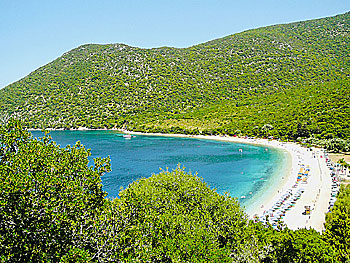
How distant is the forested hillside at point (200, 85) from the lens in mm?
132875

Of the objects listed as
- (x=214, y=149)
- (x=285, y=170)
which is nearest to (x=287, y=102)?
(x=214, y=149)

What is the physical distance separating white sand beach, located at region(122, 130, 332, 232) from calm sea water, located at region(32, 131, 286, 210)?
3020 millimetres

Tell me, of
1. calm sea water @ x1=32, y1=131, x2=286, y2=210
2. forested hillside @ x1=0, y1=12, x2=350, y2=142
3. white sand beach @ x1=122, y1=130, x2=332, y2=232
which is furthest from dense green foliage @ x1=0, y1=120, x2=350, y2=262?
forested hillside @ x1=0, y1=12, x2=350, y2=142

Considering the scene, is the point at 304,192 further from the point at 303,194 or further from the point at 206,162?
the point at 206,162

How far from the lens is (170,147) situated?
318ft

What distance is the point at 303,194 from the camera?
41344mm

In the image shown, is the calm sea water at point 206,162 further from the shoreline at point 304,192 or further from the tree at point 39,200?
the tree at point 39,200

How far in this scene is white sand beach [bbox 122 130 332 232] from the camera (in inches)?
1256

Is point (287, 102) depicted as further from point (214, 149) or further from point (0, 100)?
point (0, 100)

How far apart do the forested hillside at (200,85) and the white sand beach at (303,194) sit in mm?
51503

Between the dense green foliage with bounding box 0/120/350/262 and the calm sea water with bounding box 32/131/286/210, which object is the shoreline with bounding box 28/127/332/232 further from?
the dense green foliage with bounding box 0/120/350/262

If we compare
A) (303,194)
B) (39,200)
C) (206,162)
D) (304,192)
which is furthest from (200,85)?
(39,200)

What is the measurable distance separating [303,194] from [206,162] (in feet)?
109

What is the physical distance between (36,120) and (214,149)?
113098 millimetres
